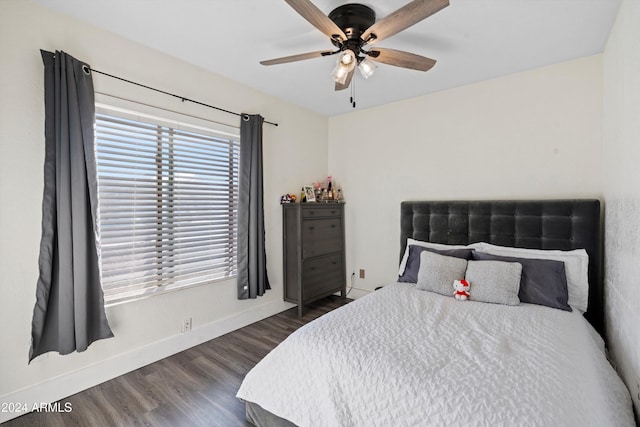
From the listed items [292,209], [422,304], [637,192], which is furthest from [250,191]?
[637,192]

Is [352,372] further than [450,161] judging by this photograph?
No

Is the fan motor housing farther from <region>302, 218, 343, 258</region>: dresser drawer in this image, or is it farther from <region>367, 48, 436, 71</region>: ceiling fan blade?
<region>302, 218, 343, 258</region>: dresser drawer

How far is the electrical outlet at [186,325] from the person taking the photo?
8.30ft

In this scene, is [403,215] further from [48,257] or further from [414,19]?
[48,257]

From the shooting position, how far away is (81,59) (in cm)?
197

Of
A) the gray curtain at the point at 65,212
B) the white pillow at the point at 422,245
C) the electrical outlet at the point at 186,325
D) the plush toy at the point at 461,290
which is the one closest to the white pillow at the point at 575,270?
the white pillow at the point at 422,245

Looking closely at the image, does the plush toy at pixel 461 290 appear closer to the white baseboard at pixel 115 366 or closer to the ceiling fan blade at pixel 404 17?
the ceiling fan blade at pixel 404 17

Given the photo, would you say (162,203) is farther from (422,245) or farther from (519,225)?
(519,225)

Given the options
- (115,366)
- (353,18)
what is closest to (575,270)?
(353,18)

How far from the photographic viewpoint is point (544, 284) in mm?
2143

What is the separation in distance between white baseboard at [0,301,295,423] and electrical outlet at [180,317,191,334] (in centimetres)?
4

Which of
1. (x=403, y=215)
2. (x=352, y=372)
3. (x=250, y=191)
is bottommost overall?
(x=352, y=372)

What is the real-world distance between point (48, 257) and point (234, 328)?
164cm

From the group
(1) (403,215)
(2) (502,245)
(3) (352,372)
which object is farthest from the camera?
(1) (403,215)
